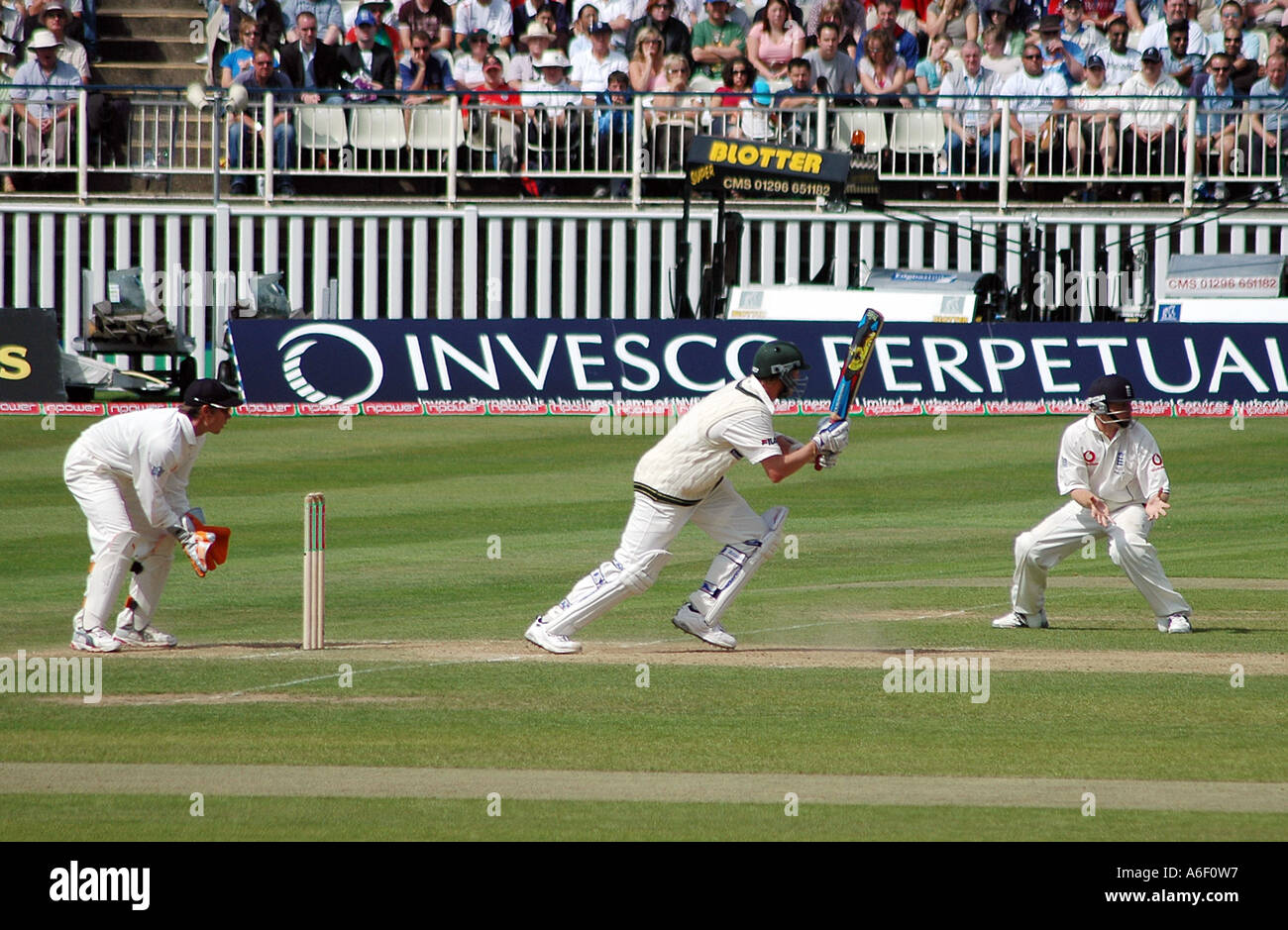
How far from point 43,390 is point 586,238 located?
8551 mm

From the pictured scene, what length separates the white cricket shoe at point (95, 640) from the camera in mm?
11484

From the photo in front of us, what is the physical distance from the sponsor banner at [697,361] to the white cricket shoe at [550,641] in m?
12.8

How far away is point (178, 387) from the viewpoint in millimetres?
26469

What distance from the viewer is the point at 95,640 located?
37.7ft

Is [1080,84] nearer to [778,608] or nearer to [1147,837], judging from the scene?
[778,608]

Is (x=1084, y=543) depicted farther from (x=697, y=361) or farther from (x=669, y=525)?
(x=697, y=361)

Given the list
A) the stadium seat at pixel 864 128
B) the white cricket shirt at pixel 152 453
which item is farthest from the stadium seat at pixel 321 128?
the white cricket shirt at pixel 152 453

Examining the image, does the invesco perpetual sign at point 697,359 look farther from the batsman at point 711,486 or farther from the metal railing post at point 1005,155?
the batsman at point 711,486

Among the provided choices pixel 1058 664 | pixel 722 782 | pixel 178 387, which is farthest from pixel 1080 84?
pixel 722 782

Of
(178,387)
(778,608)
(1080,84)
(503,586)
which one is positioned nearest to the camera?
(778,608)

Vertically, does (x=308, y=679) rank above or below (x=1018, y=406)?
below

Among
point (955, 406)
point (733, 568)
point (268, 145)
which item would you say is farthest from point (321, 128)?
point (733, 568)

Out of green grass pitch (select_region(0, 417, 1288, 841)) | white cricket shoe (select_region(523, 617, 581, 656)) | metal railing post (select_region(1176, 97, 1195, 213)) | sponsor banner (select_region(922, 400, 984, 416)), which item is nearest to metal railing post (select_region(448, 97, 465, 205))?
sponsor banner (select_region(922, 400, 984, 416))

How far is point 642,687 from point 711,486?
146 cm
